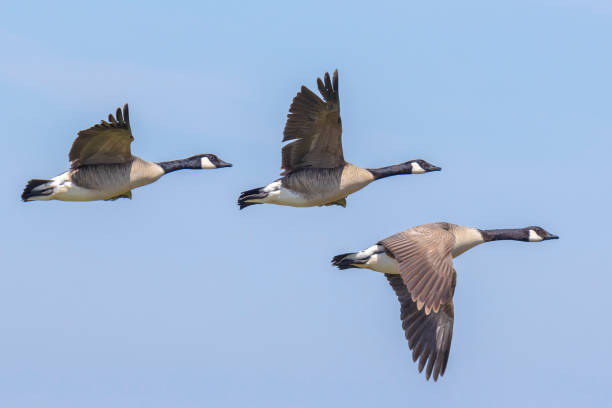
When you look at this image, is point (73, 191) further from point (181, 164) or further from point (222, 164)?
point (222, 164)

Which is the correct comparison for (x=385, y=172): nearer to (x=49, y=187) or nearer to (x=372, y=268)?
(x=372, y=268)

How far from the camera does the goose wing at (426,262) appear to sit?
18.7m

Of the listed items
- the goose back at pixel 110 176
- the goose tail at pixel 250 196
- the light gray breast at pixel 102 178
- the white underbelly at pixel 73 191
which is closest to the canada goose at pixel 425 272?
the goose tail at pixel 250 196

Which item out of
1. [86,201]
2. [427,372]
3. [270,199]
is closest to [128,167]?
[86,201]

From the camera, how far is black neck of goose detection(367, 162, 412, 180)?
22906 mm

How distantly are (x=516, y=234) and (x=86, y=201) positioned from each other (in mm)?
7012

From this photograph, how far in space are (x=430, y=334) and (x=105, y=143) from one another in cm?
581

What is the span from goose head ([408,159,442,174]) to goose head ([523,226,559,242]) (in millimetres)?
2007

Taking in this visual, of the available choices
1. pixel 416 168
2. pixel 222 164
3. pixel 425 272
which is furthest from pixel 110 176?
pixel 425 272

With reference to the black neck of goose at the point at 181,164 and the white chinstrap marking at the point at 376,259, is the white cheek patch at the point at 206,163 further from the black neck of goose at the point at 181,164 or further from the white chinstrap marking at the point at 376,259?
the white chinstrap marking at the point at 376,259

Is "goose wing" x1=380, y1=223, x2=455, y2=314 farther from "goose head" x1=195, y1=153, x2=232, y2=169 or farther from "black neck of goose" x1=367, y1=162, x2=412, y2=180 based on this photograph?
"goose head" x1=195, y1=153, x2=232, y2=169

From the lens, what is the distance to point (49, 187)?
22.3 m

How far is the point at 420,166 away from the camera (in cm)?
2422

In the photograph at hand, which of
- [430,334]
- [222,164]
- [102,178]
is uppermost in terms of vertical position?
[222,164]
